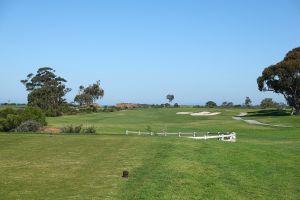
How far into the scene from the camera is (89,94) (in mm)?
143125

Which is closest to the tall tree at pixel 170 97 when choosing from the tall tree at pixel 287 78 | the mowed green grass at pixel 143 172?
the tall tree at pixel 287 78

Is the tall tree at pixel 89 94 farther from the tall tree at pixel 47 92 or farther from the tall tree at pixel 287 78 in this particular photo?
the tall tree at pixel 287 78

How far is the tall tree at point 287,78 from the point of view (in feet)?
269

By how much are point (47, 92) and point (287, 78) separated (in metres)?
48.3

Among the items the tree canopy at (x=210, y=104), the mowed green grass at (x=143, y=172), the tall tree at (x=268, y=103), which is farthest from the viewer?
the tree canopy at (x=210, y=104)

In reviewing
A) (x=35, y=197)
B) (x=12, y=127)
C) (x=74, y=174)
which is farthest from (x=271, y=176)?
(x=12, y=127)

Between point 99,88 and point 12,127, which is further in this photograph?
point 99,88

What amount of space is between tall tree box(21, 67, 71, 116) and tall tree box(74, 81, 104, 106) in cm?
2157

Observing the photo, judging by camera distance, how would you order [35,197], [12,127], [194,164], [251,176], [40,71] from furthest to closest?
[40,71] < [12,127] < [194,164] < [251,176] < [35,197]

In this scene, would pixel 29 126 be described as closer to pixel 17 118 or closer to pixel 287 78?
pixel 17 118

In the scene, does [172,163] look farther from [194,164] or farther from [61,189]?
[61,189]

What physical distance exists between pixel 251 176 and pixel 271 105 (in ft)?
401

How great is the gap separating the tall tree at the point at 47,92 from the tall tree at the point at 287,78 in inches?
1549

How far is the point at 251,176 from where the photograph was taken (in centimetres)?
1638
